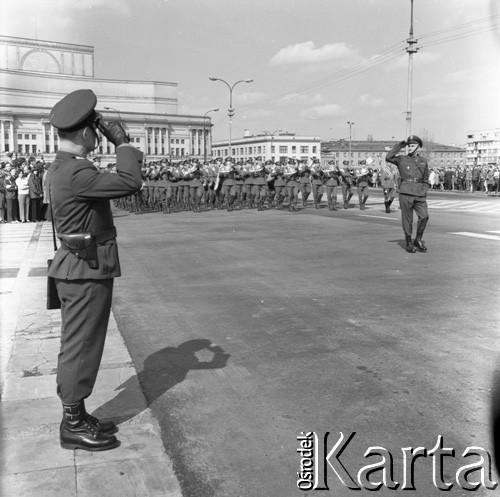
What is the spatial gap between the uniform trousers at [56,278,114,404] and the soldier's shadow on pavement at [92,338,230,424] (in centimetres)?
46

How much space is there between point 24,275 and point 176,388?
5537 mm

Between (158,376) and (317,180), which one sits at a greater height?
(317,180)

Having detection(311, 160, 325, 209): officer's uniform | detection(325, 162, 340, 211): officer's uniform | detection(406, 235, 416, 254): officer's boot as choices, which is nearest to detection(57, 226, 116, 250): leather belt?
detection(406, 235, 416, 254): officer's boot

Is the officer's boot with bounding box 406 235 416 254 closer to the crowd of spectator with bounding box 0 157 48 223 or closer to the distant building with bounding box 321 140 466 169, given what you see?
the crowd of spectator with bounding box 0 157 48 223

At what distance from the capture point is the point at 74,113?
3.46 meters

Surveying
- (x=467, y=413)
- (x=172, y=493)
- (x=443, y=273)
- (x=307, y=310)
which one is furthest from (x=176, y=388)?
(x=443, y=273)

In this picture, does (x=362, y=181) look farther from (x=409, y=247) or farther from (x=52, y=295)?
(x=52, y=295)

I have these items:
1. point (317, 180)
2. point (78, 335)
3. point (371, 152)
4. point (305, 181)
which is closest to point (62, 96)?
point (371, 152)

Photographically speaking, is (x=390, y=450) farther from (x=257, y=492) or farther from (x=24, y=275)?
(x=24, y=275)

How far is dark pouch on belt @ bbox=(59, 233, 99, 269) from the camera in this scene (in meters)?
3.46

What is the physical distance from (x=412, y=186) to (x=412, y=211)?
435 millimetres

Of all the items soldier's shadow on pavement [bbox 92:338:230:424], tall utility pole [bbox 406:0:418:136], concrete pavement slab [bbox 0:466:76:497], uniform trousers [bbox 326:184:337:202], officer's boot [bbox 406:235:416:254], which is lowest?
concrete pavement slab [bbox 0:466:76:497]

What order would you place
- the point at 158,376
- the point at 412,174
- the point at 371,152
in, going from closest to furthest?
the point at 158,376 < the point at 412,174 < the point at 371,152

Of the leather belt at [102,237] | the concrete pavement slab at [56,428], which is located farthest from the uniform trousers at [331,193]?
the leather belt at [102,237]
